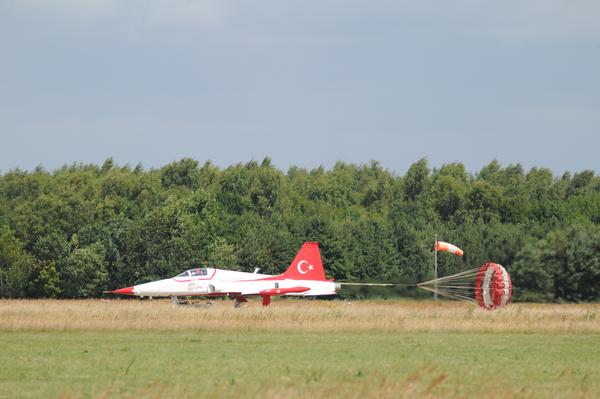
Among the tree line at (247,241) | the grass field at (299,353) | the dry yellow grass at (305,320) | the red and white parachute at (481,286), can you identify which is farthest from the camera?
the tree line at (247,241)

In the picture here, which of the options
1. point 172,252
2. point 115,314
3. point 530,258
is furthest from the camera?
point 172,252

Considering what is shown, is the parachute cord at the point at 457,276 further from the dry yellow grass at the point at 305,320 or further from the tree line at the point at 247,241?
the dry yellow grass at the point at 305,320

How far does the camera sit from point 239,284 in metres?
37.6

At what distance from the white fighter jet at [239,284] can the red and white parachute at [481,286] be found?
4131 millimetres

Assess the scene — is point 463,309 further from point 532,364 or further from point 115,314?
point 532,364

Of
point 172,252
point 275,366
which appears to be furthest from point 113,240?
point 275,366

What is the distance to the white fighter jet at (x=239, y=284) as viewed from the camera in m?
37.3

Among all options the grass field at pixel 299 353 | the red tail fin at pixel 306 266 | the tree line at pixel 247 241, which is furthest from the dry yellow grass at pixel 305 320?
the red tail fin at pixel 306 266

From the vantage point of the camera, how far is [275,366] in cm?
1684

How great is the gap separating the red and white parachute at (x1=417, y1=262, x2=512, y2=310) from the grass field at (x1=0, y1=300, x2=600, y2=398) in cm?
81

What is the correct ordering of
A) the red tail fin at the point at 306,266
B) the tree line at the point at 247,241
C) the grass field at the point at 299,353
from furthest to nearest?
the red tail fin at the point at 306,266
the tree line at the point at 247,241
the grass field at the point at 299,353

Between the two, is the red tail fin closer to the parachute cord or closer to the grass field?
the parachute cord

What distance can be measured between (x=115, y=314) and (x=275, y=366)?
12733 mm

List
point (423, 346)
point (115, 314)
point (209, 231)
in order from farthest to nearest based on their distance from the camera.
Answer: point (209, 231)
point (115, 314)
point (423, 346)
